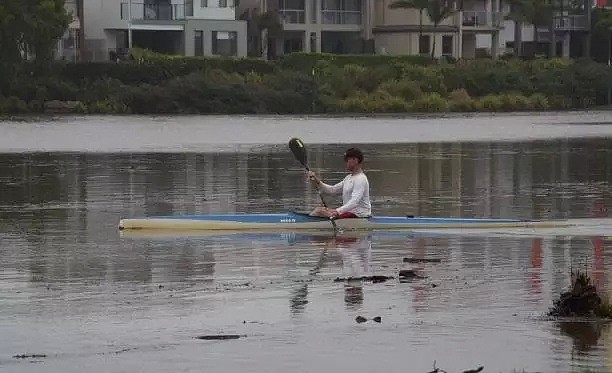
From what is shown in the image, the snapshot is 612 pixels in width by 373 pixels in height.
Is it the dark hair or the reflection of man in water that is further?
the dark hair

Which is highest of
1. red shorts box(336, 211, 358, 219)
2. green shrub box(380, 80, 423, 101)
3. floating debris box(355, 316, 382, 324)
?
green shrub box(380, 80, 423, 101)

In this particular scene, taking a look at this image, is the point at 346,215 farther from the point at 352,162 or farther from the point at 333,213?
the point at 352,162

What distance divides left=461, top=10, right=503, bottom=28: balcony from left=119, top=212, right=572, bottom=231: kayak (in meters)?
87.4

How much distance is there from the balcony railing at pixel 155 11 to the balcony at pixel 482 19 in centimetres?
2161

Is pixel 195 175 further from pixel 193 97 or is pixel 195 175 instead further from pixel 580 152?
pixel 193 97

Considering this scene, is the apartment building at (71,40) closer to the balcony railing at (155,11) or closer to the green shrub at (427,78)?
the balcony railing at (155,11)

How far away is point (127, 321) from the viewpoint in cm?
1534

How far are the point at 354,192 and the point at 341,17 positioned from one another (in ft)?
282

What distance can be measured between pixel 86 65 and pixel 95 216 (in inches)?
2442

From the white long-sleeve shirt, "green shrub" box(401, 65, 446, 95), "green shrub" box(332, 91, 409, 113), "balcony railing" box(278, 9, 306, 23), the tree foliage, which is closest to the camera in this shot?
the white long-sleeve shirt

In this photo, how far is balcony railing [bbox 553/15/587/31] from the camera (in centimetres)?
11594

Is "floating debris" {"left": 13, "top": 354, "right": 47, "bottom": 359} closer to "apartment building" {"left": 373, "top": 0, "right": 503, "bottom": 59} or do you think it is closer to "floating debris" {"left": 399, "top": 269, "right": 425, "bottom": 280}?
"floating debris" {"left": 399, "top": 269, "right": 425, "bottom": 280}

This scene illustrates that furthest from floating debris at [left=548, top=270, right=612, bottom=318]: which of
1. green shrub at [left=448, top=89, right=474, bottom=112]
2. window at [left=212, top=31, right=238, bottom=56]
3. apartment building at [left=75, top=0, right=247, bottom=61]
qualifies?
window at [left=212, top=31, right=238, bottom=56]

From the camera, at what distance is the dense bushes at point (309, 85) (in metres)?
86.6
